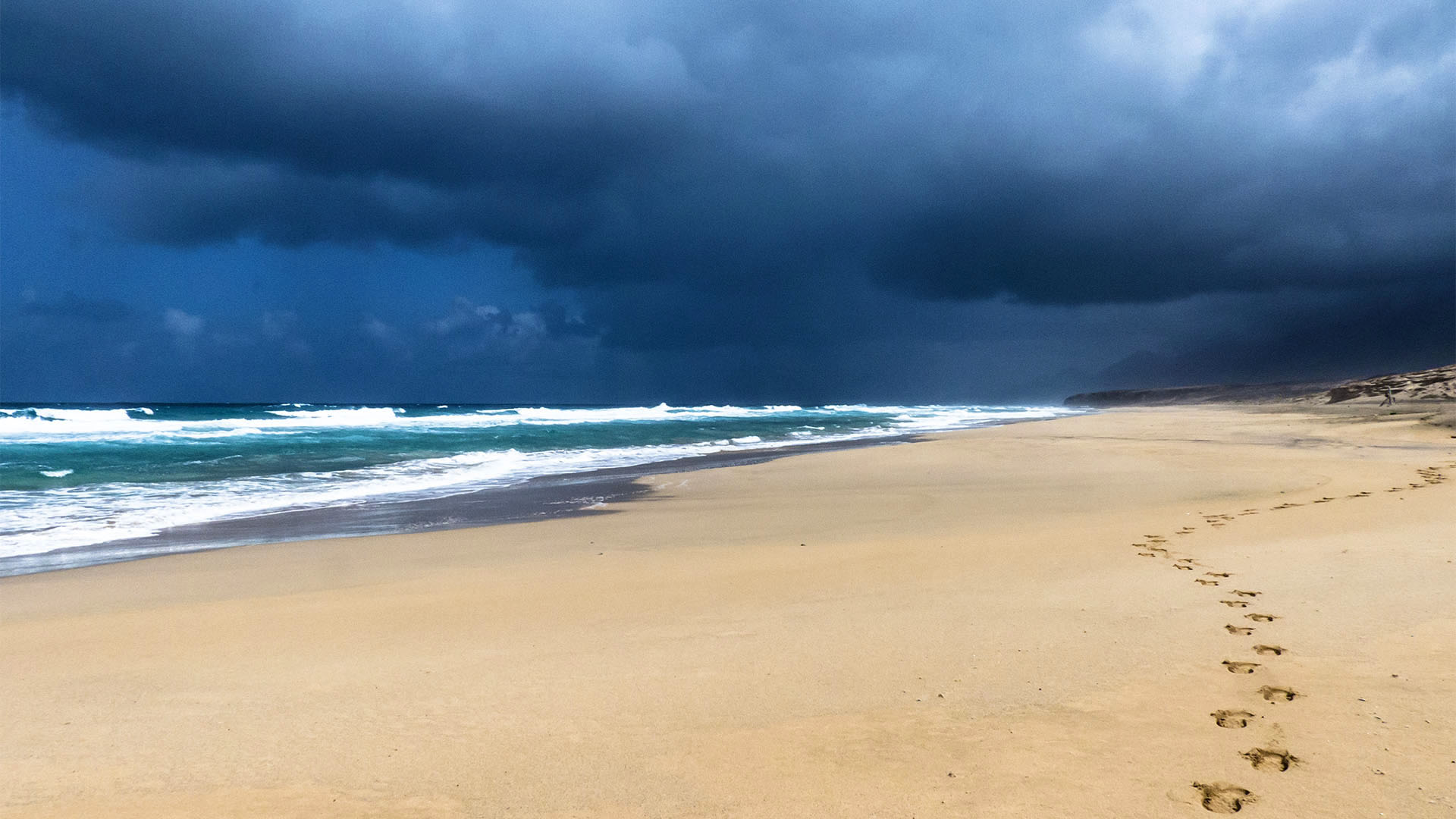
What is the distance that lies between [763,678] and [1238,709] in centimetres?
200

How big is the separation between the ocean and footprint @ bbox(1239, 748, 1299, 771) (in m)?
8.63

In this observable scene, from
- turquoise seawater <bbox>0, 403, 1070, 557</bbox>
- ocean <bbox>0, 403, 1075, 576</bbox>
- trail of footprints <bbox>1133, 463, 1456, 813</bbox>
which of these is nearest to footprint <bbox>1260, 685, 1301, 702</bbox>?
trail of footprints <bbox>1133, 463, 1456, 813</bbox>

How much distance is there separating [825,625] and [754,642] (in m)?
0.51

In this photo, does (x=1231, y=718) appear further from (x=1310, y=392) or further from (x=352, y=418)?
(x=1310, y=392)

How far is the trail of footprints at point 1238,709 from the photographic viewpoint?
242 centimetres

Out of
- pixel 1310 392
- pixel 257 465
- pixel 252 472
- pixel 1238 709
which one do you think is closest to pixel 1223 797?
pixel 1238 709

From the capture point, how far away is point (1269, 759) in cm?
263

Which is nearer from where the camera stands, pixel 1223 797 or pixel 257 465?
pixel 1223 797

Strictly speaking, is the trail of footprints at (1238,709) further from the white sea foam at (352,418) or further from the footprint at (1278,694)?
the white sea foam at (352,418)

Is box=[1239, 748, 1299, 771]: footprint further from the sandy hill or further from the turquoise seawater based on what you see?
the sandy hill

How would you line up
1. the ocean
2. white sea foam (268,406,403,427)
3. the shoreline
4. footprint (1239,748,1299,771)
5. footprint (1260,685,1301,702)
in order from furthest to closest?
white sea foam (268,406,403,427) → the ocean → the shoreline → footprint (1260,685,1301,702) → footprint (1239,748,1299,771)

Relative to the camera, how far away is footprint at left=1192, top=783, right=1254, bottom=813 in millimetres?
2361

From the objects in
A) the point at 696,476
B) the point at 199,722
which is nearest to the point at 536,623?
the point at 199,722

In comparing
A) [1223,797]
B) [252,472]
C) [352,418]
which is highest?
[352,418]
